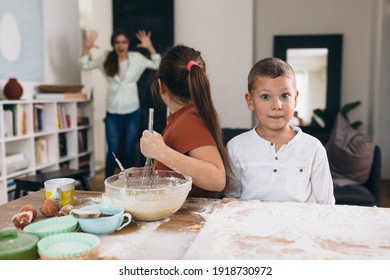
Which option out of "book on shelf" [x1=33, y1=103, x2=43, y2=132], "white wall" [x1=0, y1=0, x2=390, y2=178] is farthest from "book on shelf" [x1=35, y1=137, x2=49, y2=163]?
"white wall" [x1=0, y1=0, x2=390, y2=178]

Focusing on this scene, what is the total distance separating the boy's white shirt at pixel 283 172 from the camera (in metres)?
1.33

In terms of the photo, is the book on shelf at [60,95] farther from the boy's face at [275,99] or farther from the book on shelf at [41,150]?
the boy's face at [275,99]

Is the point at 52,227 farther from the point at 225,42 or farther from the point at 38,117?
the point at 225,42

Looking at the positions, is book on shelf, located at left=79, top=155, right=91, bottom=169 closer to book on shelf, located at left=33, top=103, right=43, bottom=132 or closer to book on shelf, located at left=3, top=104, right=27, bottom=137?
book on shelf, located at left=33, top=103, right=43, bottom=132

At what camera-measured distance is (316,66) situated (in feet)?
15.3

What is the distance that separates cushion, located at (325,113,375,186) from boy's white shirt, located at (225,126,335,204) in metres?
1.55

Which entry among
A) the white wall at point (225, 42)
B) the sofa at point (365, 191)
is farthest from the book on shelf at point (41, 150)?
the white wall at point (225, 42)

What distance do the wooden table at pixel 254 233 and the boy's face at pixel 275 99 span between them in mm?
343

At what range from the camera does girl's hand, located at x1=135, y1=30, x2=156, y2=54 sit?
409cm

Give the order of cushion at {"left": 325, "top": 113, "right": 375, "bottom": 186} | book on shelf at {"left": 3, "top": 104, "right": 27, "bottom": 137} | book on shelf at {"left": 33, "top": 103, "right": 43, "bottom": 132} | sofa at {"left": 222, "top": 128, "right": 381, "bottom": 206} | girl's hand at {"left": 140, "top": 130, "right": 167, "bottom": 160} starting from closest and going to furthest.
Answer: girl's hand at {"left": 140, "top": 130, "right": 167, "bottom": 160} < sofa at {"left": 222, "top": 128, "right": 381, "bottom": 206} < cushion at {"left": 325, "top": 113, "right": 375, "bottom": 186} < book on shelf at {"left": 3, "top": 104, "right": 27, "bottom": 137} < book on shelf at {"left": 33, "top": 103, "right": 43, "bottom": 132}

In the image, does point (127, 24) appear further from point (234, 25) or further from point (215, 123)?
point (215, 123)

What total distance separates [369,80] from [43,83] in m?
3.68

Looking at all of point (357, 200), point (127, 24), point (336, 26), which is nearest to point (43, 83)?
point (127, 24)

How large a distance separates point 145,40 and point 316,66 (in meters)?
2.06
